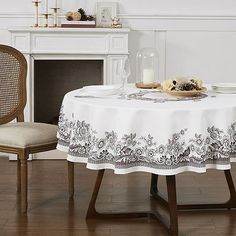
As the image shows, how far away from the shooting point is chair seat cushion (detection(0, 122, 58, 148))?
374 centimetres

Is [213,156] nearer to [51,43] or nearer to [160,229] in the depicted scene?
[160,229]

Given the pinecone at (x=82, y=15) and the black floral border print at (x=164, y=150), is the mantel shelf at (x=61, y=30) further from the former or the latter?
the black floral border print at (x=164, y=150)

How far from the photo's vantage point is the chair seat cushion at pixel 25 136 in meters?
3.74

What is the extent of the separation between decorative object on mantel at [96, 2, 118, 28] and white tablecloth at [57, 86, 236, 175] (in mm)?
2286

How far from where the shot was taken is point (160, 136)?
3053 mm

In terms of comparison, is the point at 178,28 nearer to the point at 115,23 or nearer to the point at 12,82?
the point at 115,23

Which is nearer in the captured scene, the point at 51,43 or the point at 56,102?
the point at 51,43

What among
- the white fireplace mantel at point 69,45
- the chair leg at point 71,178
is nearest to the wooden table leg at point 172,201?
the chair leg at point 71,178

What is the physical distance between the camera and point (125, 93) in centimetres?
362

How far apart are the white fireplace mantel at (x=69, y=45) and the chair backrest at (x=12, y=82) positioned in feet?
2.92

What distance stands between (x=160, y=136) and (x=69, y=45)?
231 cm

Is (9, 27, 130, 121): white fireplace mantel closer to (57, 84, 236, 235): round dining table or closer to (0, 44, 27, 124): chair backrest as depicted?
(0, 44, 27, 124): chair backrest

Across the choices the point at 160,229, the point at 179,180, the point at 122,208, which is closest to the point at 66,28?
the point at 179,180

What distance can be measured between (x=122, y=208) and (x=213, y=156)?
88 cm
